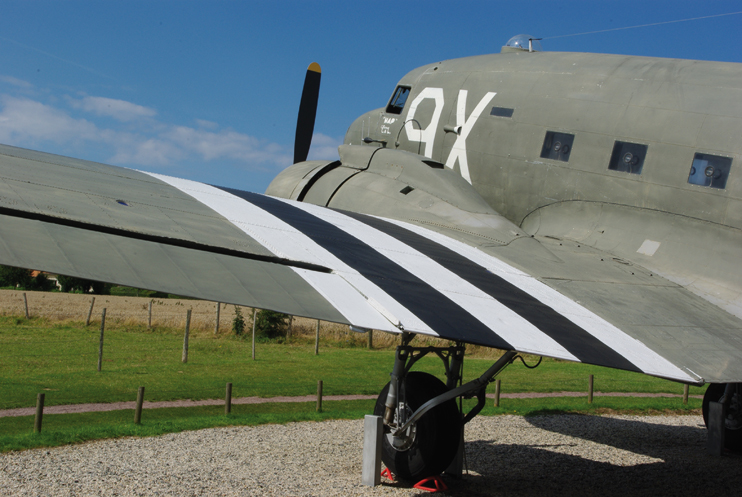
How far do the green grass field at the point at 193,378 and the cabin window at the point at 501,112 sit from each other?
25.4 feet

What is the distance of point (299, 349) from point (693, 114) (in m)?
23.9

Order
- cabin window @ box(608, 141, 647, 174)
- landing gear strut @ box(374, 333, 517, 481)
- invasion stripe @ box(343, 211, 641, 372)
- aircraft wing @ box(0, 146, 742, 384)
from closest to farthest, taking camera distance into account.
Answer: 1. aircraft wing @ box(0, 146, 742, 384)
2. invasion stripe @ box(343, 211, 641, 372)
3. landing gear strut @ box(374, 333, 517, 481)
4. cabin window @ box(608, 141, 647, 174)

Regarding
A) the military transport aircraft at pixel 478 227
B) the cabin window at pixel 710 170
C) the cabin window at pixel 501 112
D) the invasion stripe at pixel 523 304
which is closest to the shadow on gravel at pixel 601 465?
the military transport aircraft at pixel 478 227

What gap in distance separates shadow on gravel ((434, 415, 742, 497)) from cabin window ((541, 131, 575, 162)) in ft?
16.2

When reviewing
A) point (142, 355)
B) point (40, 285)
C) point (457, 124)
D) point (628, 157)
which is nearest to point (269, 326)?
point (142, 355)

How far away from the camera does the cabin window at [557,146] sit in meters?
9.33

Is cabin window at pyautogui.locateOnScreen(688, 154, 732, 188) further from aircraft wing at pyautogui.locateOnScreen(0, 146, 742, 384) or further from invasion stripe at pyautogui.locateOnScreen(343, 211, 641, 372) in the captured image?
invasion stripe at pyautogui.locateOnScreen(343, 211, 641, 372)

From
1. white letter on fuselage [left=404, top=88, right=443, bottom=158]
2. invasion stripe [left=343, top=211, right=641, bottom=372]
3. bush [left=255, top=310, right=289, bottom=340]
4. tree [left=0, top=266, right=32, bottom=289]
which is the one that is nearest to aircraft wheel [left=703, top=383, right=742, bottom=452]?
white letter on fuselage [left=404, top=88, right=443, bottom=158]

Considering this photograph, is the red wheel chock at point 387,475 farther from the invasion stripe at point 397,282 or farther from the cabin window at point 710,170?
the cabin window at point 710,170

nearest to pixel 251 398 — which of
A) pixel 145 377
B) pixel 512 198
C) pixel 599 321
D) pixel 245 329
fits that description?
pixel 145 377

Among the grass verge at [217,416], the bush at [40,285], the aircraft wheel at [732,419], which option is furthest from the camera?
the bush at [40,285]

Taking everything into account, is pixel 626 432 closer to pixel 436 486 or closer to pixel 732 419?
pixel 732 419

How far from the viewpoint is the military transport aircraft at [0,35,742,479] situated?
401cm

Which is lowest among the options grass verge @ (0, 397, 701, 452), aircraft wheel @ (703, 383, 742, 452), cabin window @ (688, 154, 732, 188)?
grass verge @ (0, 397, 701, 452)
